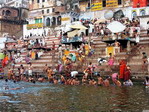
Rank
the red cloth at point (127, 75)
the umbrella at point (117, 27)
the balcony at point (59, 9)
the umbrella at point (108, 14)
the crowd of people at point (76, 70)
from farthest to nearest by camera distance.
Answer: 1. the balcony at point (59, 9)
2. the umbrella at point (108, 14)
3. the umbrella at point (117, 27)
4. the crowd of people at point (76, 70)
5. the red cloth at point (127, 75)

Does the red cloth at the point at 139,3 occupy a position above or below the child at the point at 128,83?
above

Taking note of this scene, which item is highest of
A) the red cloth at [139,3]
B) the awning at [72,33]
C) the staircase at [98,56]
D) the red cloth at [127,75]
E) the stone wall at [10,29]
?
the red cloth at [139,3]

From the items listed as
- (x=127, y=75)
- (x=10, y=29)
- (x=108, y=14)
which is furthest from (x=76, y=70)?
(x=10, y=29)

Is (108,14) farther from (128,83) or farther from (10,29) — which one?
(128,83)

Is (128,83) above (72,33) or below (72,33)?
below

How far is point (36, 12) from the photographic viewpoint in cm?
5053

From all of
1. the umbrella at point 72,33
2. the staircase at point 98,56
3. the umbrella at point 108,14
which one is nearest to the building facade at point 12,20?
the umbrella at point 108,14

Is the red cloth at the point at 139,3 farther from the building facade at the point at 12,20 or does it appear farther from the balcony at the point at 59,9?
the building facade at the point at 12,20

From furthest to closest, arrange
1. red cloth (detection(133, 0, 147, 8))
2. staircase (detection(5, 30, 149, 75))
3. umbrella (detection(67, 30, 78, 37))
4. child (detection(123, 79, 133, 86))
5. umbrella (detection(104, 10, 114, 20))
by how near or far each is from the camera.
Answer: umbrella (detection(104, 10, 114, 20)) → red cloth (detection(133, 0, 147, 8)) → umbrella (detection(67, 30, 78, 37)) → staircase (detection(5, 30, 149, 75)) → child (detection(123, 79, 133, 86))

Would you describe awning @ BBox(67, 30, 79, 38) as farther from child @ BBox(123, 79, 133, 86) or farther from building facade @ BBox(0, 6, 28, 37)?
building facade @ BBox(0, 6, 28, 37)

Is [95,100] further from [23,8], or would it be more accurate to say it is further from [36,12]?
[23,8]

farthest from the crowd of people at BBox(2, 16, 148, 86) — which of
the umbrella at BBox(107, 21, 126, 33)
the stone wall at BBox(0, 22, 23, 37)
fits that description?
the stone wall at BBox(0, 22, 23, 37)

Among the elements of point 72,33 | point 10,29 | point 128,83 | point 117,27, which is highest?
point 10,29

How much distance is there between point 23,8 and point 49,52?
30.1 meters
